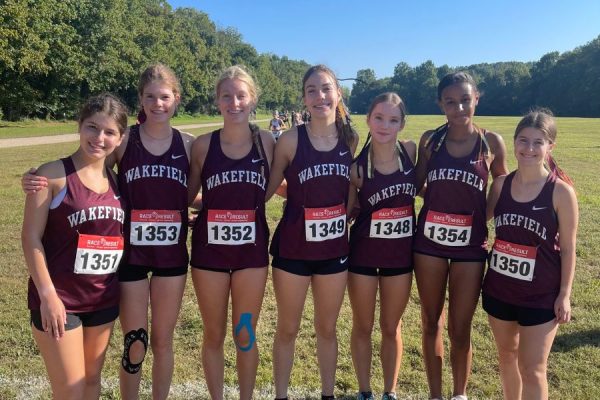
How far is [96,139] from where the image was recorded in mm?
2695

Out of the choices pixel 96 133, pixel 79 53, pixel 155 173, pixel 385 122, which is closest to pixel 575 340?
pixel 385 122

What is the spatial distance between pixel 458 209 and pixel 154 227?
205cm

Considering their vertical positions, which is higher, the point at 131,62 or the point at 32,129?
the point at 131,62

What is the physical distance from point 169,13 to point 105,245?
7538 centimetres

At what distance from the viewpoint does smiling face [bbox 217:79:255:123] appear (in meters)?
3.21

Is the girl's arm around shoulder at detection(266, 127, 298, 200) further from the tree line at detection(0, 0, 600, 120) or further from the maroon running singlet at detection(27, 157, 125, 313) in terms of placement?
the maroon running singlet at detection(27, 157, 125, 313)

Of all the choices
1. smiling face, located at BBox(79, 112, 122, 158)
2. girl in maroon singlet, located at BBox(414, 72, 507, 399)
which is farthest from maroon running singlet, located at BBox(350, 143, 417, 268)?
smiling face, located at BBox(79, 112, 122, 158)

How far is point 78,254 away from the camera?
262 cm

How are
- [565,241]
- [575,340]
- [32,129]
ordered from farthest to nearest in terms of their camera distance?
[32,129] < [575,340] < [565,241]

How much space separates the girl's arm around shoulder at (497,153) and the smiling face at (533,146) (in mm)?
442

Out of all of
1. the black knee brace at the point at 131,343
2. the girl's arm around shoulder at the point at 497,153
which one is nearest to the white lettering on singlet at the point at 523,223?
the girl's arm around shoulder at the point at 497,153

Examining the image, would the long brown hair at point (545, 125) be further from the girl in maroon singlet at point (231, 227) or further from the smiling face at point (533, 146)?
the girl in maroon singlet at point (231, 227)

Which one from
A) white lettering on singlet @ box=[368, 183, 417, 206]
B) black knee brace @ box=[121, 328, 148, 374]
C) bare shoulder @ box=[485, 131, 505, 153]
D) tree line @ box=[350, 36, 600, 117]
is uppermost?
tree line @ box=[350, 36, 600, 117]

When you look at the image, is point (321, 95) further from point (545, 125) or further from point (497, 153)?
point (545, 125)
